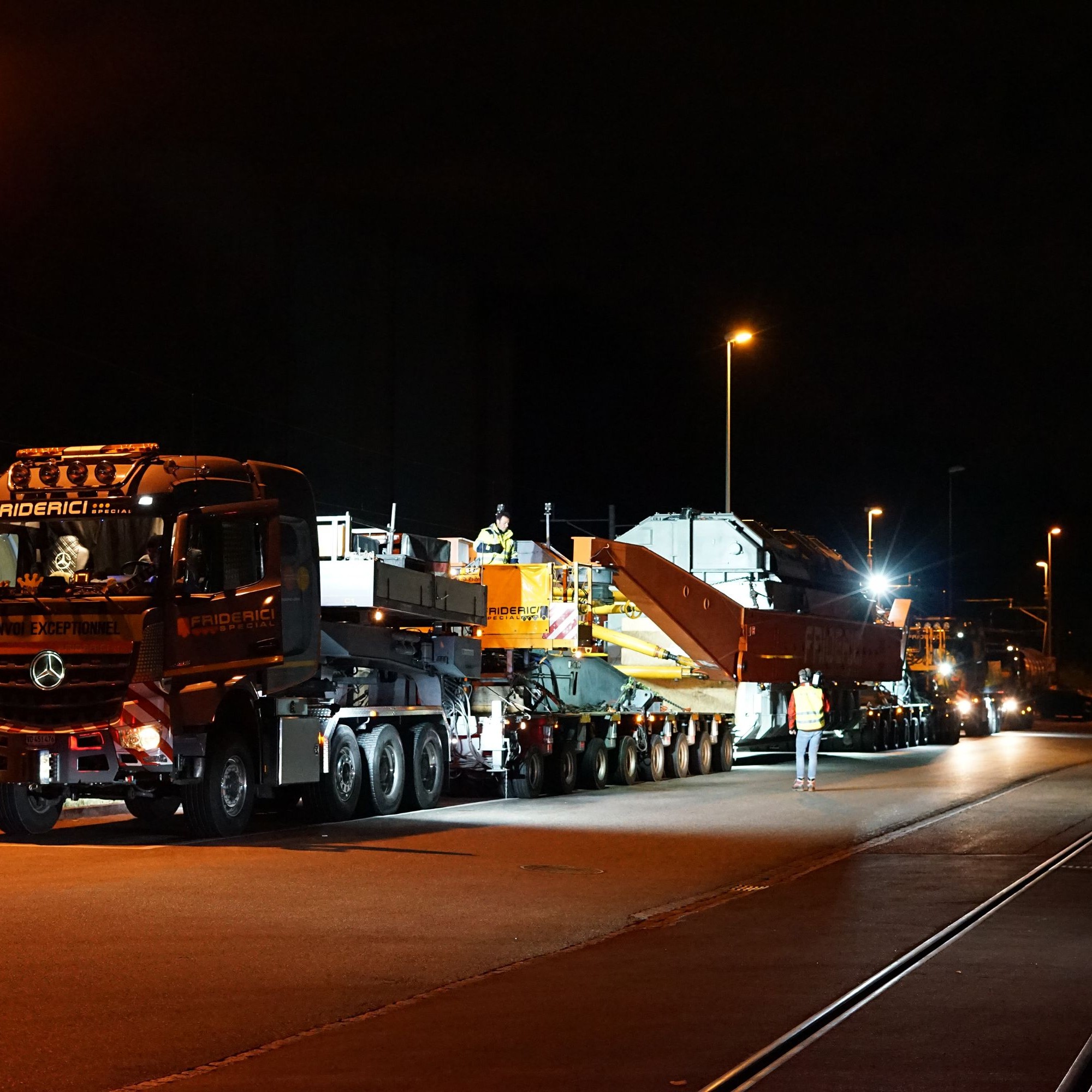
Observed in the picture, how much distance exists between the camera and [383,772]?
60.1 ft

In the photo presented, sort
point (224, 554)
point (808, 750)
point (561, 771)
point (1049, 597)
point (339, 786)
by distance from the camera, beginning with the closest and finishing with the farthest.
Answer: point (224, 554), point (339, 786), point (561, 771), point (808, 750), point (1049, 597)

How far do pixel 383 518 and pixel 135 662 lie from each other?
25.9 metres

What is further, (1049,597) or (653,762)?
(1049,597)

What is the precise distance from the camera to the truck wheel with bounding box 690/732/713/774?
26.9 m

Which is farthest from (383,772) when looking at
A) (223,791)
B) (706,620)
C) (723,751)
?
(723,751)

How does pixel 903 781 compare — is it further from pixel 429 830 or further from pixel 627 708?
pixel 429 830

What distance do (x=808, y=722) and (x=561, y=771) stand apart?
367 centimetres

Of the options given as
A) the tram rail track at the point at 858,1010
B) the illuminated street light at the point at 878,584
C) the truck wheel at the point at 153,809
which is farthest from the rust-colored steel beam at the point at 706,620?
the tram rail track at the point at 858,1010

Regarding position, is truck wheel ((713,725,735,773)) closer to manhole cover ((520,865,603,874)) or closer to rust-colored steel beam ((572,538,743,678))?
rust-colored steel beam ((572,538,743,678))

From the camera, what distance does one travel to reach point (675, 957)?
29.4ft

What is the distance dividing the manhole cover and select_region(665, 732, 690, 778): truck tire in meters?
12.7

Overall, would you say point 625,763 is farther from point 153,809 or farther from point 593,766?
point 153,809

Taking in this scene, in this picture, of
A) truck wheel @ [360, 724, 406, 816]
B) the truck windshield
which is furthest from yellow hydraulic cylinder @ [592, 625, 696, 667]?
the truck windshield

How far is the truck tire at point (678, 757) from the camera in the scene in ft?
85.2
